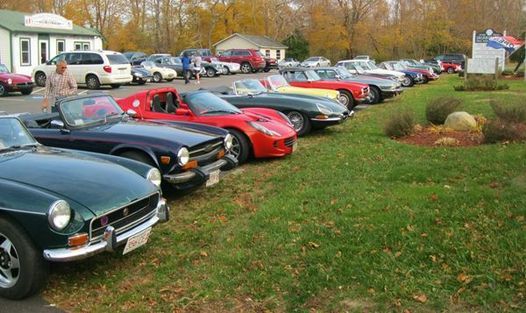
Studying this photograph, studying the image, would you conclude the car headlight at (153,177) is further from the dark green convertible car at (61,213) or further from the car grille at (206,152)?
the car grille at (206,152)

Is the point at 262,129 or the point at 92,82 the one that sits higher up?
the point at 92,82

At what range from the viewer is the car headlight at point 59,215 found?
4.27 metres

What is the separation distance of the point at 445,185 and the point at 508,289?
10.5 feet

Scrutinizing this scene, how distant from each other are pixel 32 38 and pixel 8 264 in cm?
3107

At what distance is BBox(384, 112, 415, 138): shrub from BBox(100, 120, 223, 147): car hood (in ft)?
16.4

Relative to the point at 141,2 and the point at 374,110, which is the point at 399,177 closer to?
the point at 374,110

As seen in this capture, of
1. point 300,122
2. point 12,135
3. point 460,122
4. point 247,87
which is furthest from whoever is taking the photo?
point 247,87

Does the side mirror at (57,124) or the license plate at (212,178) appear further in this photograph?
the side mirror at (57,124)

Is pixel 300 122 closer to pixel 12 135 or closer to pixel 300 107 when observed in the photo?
pixel 300 107

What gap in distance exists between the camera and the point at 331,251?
5031 mm

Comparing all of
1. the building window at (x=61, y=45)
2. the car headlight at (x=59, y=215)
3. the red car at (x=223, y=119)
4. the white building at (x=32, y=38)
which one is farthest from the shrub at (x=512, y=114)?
the building window at (x=61, y=45)

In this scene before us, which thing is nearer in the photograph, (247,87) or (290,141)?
(290,141)

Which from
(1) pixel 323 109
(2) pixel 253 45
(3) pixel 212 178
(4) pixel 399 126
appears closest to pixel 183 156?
(3) pixel 212 178

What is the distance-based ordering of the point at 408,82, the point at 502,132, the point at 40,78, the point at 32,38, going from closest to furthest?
1. the point at 502,132
2. the point at 40,78
3. the point at 408,82
4. the point at 32,38
